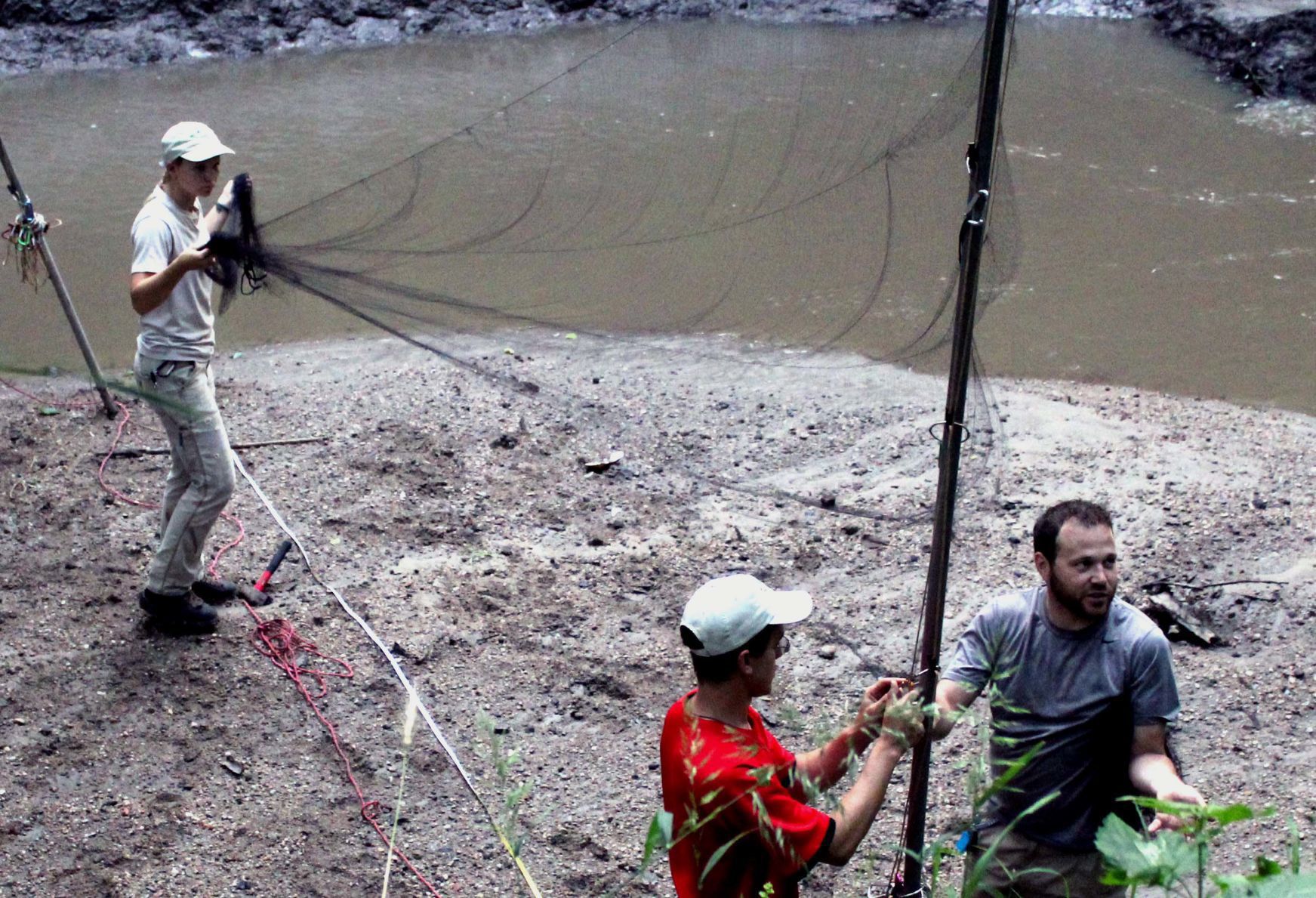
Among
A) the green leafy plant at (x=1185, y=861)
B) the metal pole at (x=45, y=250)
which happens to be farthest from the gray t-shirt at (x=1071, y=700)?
the metal pole at (x=45, y=250)

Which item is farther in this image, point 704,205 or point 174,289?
point 174,289

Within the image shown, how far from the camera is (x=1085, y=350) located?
7.29 meters

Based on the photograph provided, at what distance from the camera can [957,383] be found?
2.24m

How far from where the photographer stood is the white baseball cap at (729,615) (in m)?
2.21

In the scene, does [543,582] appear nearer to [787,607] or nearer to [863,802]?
[787,607]

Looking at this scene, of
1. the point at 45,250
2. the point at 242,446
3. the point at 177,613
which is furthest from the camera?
the point at 242,446

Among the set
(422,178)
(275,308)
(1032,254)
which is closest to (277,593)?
(422,178)

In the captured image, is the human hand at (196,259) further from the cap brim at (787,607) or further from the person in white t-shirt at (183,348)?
the cap brim at (787,607)

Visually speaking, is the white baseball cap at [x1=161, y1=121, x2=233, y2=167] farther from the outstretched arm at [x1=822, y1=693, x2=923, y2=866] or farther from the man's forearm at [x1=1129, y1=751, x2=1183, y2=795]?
the man's forearm at [x1=1129, y1=751, x2=1183, y2=795]

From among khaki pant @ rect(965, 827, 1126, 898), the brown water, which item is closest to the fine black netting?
the brown water

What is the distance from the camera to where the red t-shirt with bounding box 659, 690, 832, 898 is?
2.10m

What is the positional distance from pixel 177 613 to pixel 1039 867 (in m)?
3.18

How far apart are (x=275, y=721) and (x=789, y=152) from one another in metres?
2.63

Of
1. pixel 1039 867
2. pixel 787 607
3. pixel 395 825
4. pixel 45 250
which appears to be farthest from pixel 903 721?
pixel 45 250
